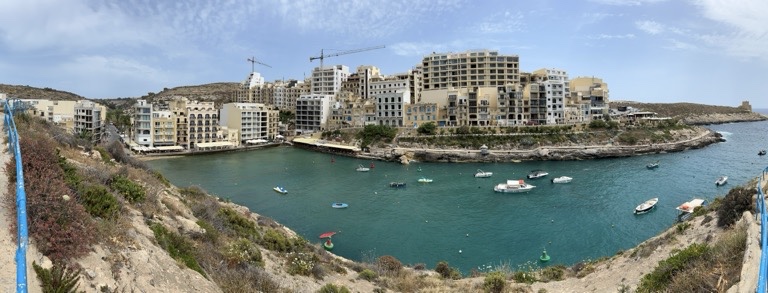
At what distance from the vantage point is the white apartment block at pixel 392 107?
268 ft

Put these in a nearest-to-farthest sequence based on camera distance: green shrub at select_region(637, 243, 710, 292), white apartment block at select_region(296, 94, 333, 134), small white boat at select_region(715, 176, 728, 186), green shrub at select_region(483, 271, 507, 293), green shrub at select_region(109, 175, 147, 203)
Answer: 1. green shrub at select_region(637, 243, 710, 292)
2. green shrub at select_region(109, 175, 147, 203)
3. green shrub at select_region(483, 271, 507, 293)
4. small white boat at select_region(715, 176, 728, 186)
5. white apartment block at select_region(296, 94, 333, 134)

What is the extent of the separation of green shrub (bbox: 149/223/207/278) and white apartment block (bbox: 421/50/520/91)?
8163 centimetres

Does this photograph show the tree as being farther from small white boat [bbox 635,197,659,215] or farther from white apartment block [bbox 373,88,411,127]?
small white boat [bbox 635,197,659,215]

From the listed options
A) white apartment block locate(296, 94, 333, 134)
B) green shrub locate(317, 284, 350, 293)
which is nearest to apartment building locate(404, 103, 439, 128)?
white apartment block locate(296, 94, 333, 134)

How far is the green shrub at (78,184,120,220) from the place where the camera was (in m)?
8.77

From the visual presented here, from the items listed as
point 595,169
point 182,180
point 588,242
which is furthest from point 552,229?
point 182,180

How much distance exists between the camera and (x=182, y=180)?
46.3 m

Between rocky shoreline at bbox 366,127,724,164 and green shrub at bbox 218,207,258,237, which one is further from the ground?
rocky shoreline at bbox 366,127,724,164

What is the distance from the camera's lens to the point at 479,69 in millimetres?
89562

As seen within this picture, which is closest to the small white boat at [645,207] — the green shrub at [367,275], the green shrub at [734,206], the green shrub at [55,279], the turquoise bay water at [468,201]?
the turquoise bay water at [468,201]

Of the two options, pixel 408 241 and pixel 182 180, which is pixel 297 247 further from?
pixel 182 180

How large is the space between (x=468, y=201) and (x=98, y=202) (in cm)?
3245

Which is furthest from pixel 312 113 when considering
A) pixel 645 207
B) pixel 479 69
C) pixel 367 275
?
pixel 367 275

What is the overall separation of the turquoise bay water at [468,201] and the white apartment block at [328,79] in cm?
4132
